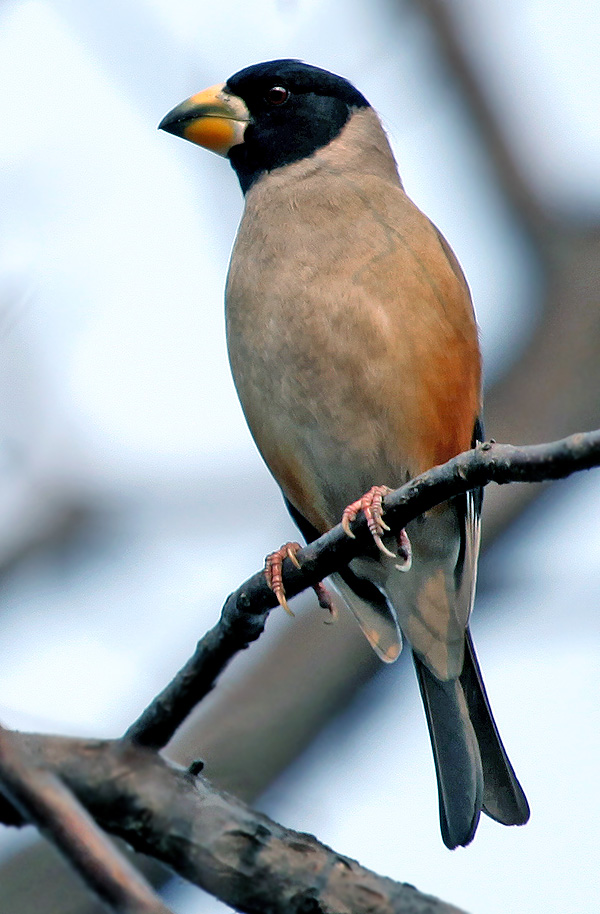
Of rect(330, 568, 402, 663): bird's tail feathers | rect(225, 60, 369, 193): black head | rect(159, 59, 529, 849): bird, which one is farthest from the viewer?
rect(225, 60, 369, 193): black head

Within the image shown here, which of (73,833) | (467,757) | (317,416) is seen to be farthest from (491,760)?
(73,833)

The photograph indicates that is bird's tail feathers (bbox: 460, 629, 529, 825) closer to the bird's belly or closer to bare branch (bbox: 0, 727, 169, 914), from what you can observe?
the bird's belly

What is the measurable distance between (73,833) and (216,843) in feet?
2.25

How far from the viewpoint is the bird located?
12.4 feet

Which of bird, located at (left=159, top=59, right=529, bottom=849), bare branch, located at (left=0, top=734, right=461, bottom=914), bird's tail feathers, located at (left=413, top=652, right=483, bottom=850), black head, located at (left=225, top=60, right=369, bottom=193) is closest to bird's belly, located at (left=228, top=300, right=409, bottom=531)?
bird, located at (left=159, top=59, right=529, bottom=849)

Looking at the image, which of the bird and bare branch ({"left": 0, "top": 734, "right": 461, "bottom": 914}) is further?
the bird

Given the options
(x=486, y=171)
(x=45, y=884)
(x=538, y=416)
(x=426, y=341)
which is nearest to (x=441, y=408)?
(x=426, y=341)

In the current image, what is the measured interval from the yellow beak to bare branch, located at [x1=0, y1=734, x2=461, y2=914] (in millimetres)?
3276

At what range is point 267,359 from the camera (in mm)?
3926

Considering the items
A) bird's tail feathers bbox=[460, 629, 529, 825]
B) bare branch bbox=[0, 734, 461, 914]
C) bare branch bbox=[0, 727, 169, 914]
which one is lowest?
bird's tail feathers bbox=[460, 629, 529, 825]

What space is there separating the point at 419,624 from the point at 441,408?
3.02ft

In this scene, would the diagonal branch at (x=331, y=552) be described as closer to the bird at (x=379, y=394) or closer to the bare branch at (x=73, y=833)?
the bird at (x=379, y=394)

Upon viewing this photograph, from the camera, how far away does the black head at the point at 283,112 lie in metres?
4.84

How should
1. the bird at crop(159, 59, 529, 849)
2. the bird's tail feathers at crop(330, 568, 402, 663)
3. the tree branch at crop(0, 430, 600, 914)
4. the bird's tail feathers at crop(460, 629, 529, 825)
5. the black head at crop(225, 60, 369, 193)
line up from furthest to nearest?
the black head at crop(225, 60, 369, 193) → the bird's tail feathers at crop(330, 568, 402, 663) → the bird's tail feathers at crop(460, 629, 529, 825) → the bird at crop(159, 59, 529, 849) → the tree branch at crop(0, 430, 600, 914)
